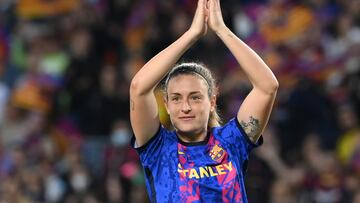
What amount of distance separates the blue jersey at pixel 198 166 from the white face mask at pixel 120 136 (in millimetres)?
5675

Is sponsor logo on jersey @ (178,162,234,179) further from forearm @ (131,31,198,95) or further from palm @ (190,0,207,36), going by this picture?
palm @ (190,0,207,36)

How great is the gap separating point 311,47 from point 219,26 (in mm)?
6045

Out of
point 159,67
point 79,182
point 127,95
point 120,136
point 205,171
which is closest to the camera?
point 159,67

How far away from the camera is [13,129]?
11930 mm

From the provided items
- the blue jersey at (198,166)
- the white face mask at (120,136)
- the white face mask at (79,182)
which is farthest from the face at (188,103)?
the white face mask at (120,136)

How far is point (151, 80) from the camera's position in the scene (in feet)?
16.6

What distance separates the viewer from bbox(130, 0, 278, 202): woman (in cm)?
511

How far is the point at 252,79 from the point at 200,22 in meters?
0.42

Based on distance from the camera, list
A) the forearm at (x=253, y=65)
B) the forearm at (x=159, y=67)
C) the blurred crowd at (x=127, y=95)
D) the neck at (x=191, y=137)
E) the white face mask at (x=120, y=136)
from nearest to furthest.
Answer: the forearm at (x=159, y=67)
the forearm at (x=253, y=65)
the neck at (x=191, y=137)
the blurred crowd at (x=127, y=95)
the white face mask at (x=120, y=136)

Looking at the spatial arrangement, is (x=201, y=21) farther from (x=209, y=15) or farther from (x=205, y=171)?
(x=205, y=171)

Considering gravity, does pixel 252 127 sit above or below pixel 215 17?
below

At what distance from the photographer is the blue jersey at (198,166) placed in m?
5.12

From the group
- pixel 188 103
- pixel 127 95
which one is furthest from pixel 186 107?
pixel 127 95

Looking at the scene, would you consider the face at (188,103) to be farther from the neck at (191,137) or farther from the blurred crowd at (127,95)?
the blurred crowd at (127,95)
